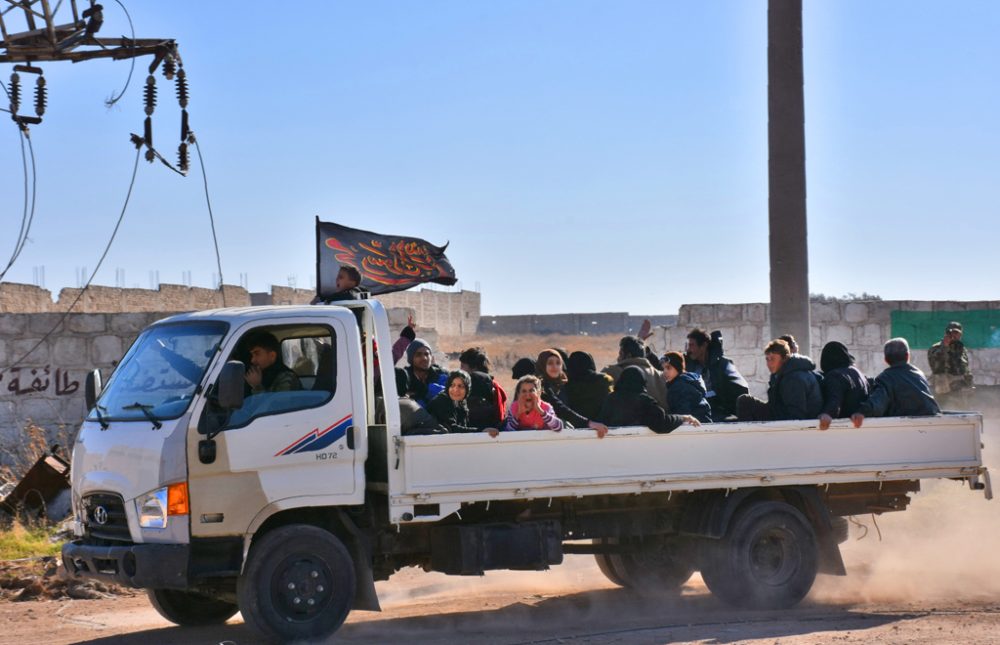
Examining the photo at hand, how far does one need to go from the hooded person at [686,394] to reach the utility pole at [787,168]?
4167mm

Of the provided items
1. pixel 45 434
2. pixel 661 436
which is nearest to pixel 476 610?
pixel 661 436

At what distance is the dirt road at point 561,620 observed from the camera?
8.44 metres

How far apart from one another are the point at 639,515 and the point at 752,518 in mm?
867

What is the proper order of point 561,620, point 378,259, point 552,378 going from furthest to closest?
1. point 378,259
2. point 552,378
3. point 561,620

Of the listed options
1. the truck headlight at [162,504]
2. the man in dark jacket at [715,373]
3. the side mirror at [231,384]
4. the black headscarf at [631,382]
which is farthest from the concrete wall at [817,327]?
the truck headlight at [162,504]

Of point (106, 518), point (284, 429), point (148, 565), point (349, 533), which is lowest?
point (148, 565)

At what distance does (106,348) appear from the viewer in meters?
15.3

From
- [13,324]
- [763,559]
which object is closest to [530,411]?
[763,559]

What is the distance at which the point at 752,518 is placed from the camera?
946cm

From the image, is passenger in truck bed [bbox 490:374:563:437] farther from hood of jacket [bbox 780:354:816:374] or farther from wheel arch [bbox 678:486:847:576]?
hood of jacket [bbox 780:354:816:374]

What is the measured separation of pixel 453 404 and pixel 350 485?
1.27m

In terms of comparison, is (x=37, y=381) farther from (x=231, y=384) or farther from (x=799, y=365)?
(x=799, y=365)

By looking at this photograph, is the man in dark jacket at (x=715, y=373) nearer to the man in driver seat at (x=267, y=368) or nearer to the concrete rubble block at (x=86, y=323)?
the man in driver seat at (x=267, y=368)

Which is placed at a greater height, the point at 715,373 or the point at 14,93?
the point at 14,93
